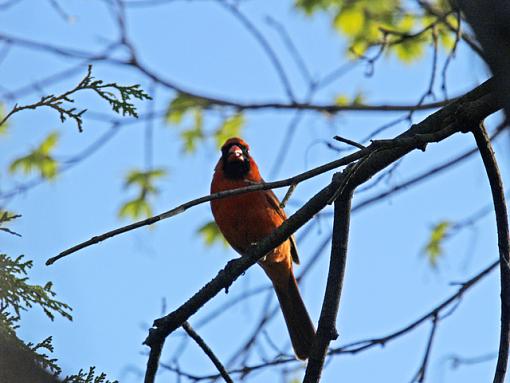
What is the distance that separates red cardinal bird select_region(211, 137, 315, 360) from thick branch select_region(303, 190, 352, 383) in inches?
95.2

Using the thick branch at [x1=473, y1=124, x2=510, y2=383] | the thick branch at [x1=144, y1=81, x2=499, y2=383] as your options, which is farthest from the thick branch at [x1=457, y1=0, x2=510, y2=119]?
the thick branch at [x1=473, y1=124, x2=510, y2=383]

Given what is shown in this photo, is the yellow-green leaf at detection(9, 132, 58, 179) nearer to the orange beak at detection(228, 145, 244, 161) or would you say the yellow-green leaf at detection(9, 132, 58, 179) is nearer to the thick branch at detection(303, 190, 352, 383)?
the orange beak at detection(228, 145, 244, 161)

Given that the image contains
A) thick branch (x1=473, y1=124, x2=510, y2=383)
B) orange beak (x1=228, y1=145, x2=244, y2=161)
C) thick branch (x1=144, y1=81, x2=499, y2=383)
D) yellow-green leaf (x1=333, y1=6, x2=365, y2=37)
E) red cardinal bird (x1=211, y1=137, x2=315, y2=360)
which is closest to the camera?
thick branch (x1=144, y1=81, x2=499, y2=383)

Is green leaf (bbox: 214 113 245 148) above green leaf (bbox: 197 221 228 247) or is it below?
above

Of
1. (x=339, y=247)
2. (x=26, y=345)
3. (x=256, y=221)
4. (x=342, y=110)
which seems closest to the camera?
(x=26, y=345)

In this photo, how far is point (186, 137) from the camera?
8.95 metres

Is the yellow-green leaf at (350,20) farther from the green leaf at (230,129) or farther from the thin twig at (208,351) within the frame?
the thin twig at (208,351)

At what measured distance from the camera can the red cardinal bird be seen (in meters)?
5.70

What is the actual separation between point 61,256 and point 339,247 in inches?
45.0

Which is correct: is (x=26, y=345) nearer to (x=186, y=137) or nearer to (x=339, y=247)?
(x=339, y=247)

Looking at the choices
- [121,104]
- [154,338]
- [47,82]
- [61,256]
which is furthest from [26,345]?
[47,82]

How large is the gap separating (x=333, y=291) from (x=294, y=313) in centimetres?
313

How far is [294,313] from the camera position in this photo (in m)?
6.12

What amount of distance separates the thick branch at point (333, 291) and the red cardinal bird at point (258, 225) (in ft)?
7.93
